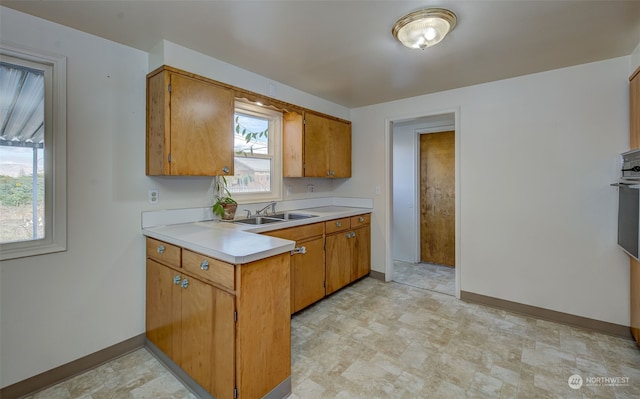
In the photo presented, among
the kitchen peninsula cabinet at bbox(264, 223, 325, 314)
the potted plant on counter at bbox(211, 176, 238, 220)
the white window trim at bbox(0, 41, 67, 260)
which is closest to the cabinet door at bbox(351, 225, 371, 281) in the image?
the kitchen peninsula cabinet at bbox(264, 223, 325, 314)

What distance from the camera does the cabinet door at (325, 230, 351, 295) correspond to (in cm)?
304

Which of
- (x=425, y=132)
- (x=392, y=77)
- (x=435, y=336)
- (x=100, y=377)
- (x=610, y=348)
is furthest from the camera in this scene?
(x=425, y=132)

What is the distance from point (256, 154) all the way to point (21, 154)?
177cm

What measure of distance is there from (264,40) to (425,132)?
3.08 metres

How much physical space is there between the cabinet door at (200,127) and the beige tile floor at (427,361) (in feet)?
4.70

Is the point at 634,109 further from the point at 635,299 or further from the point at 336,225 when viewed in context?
the point at 336,225

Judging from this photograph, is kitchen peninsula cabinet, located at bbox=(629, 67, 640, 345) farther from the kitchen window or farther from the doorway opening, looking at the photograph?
the kitchen window

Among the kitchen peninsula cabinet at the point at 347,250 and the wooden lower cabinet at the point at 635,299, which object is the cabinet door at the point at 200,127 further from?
the wooden lower cabinet at the point at 635,299

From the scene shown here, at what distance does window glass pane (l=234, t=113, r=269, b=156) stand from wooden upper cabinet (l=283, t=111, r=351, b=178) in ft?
0.83

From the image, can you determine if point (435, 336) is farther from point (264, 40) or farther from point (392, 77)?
point (264, 40)

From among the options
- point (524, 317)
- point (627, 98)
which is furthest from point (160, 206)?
point (627, 98)

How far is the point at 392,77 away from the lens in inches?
110

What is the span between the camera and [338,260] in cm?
318

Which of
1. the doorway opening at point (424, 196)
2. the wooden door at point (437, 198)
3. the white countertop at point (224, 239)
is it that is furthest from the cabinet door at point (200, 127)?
the wooden door at point (437, 198)
